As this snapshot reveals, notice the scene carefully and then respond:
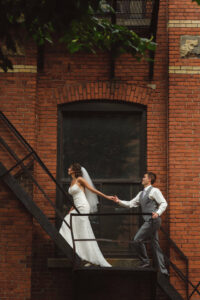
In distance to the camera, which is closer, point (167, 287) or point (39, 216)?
point (39, 216)

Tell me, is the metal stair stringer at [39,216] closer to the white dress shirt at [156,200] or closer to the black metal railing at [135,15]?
the white dress shirt at [156,200]

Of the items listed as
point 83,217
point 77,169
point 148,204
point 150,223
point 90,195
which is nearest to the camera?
point 150,223

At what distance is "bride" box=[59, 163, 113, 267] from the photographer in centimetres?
770

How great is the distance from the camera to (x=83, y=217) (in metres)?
7.87

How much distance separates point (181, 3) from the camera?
29.0 feet

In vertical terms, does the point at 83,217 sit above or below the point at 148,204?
below

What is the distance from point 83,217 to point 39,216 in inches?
31.8

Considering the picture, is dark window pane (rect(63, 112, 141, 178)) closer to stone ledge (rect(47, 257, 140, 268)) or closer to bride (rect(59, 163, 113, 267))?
bride (rect(59, 163, 113, 267))

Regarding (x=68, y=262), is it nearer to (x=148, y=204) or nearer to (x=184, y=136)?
(x=148, y=204)

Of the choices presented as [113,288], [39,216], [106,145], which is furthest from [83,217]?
[106,145]

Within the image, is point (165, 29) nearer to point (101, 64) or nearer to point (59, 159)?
point (101, 64)

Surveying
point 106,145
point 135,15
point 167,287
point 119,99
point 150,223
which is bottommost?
point 167,287

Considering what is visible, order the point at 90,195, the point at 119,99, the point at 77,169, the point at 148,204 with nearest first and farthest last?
the point at 148,204, the point at 77,169, the point at 90,195, the point at 119,99

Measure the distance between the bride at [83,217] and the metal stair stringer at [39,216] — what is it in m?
0.28
